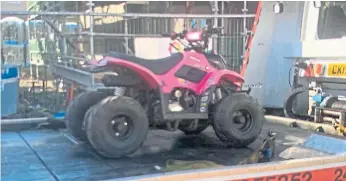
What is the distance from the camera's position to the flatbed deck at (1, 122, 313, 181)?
2699 mm

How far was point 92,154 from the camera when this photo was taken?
3250 mm

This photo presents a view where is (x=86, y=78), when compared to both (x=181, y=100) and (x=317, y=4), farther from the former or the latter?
(x=317, y=4)

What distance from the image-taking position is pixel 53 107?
6398 mm

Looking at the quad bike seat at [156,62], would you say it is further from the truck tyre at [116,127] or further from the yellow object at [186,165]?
the yellow object at [186,165]

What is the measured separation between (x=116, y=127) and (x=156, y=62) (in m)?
0.65

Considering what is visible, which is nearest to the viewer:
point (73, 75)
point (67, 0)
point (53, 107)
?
point (73, 75)

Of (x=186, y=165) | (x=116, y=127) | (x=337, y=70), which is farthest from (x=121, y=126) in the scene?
(x=337, y=70)

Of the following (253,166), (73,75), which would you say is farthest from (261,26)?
(253,166)

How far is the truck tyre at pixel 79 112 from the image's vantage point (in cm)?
368

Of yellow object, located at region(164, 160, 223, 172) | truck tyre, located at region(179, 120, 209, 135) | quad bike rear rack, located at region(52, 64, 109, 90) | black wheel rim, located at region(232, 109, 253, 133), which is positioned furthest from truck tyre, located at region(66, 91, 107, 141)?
black wheel rim, located at region(232, 109, 253, 133)

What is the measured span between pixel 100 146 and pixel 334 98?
7.39ft

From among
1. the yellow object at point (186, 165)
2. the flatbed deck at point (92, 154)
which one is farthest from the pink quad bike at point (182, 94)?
the yellow object at point (186, 165)

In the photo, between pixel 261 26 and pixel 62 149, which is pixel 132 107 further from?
pixel 261 26

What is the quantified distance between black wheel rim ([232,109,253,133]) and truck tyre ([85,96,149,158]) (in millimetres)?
796
